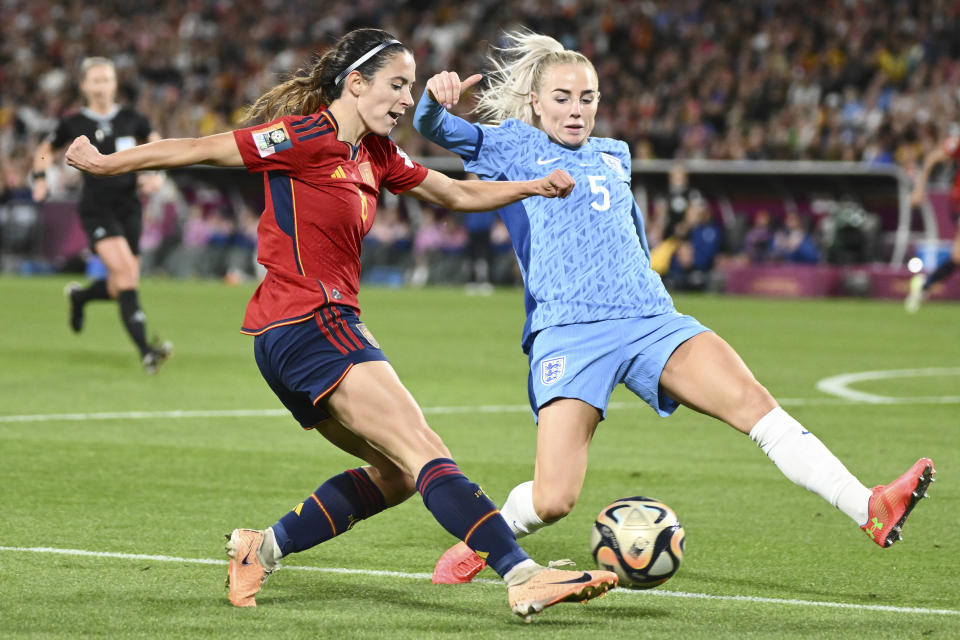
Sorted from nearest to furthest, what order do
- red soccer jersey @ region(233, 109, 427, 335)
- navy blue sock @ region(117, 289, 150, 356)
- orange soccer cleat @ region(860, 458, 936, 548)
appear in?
1. red soccer jersey @ region(233, 109, 427, 335)
2. orange soccer cleat @ region(860, 458, 936, 548)
3. navy blue sock @ region(117, 289, 150, 356)

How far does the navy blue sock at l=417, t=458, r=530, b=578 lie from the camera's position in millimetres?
4820

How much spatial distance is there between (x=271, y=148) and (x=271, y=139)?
0.03 metres

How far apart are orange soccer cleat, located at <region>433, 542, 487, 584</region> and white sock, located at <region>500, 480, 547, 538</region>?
0.26m

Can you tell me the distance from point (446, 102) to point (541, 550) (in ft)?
6.42

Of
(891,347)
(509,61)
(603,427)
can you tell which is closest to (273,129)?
(509,61)

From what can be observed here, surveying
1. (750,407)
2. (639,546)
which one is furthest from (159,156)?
(750,407)

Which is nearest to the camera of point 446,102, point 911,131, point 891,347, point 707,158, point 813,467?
point 813,467

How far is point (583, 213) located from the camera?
6105 mm

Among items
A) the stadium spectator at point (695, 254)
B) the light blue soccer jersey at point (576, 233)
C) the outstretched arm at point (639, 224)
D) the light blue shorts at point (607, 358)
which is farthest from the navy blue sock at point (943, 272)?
the light blue shorts at point (607, 358)

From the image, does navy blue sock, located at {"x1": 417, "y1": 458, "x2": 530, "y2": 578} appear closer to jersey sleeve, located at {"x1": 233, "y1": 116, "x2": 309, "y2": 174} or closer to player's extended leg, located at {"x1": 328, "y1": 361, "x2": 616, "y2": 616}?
player's extended leg, located at {"x1": 328, "y1": 361, "x2": 616, "y2": 616}

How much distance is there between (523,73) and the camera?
6.46m

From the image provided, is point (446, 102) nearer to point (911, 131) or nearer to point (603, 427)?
point (603, 427)

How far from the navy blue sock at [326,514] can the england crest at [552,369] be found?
34.6 inches

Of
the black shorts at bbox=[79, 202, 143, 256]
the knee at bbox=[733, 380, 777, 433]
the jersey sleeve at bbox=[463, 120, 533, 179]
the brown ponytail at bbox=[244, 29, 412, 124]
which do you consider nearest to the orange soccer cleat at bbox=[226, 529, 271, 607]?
the brown ponytail at bbox=[244, 29, 412, 124]
